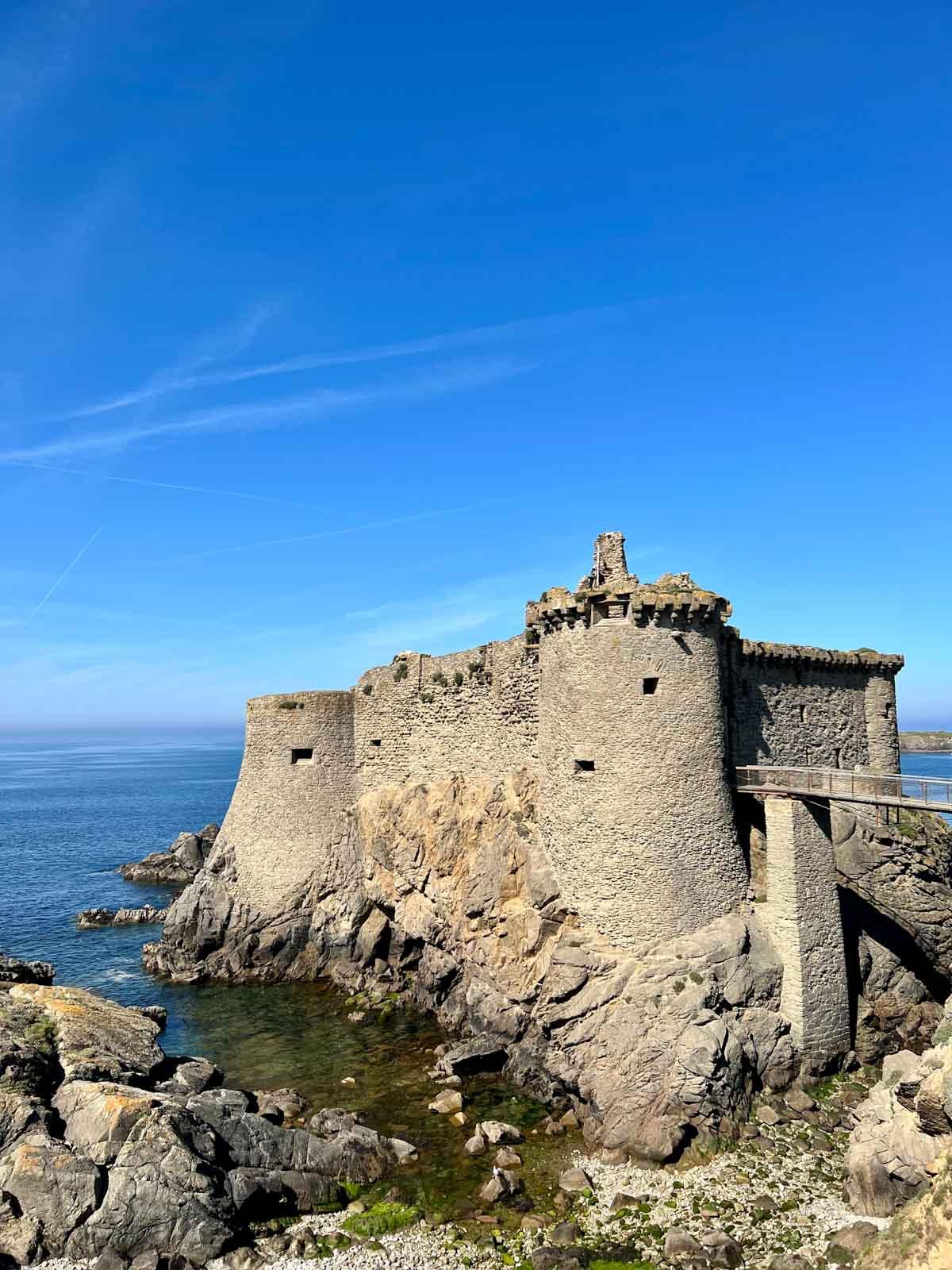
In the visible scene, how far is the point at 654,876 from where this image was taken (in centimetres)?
2055

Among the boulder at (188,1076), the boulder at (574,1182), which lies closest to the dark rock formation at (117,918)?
the boulder at (188,1076)

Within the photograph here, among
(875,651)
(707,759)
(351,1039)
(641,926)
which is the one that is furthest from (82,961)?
(875,651)

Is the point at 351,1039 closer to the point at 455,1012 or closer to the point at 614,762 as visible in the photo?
the point at 455,1012

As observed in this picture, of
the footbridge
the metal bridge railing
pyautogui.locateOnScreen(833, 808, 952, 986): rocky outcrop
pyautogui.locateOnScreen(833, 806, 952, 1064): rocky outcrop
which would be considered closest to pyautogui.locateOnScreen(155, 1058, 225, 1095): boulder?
the footbridge

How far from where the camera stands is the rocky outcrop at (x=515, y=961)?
18422 mm

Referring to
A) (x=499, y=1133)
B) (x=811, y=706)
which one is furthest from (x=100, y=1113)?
(x=811, y=706)

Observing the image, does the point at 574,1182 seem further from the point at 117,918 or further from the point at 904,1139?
the point at 117,918

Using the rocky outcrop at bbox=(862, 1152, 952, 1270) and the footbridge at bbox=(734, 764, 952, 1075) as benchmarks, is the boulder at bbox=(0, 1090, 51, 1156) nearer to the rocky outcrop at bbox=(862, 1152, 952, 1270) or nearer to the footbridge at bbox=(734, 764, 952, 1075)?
the rocky outcrop at bbox=(862, 1152, 952, 1270)

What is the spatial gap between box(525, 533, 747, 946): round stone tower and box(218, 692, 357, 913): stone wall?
12.9 meters

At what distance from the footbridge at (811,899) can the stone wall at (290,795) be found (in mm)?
16973

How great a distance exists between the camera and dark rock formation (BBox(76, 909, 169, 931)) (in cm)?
3911

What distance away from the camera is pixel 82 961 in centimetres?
3309

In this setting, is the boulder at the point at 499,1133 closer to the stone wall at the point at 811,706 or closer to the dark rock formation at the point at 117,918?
the stone wall at the point at 811,706

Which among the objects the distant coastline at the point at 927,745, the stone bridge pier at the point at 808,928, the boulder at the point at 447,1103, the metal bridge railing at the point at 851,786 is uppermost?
the metal bridge railing at the point at 851,786
